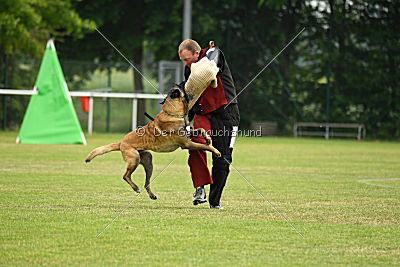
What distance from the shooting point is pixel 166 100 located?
7664 mm

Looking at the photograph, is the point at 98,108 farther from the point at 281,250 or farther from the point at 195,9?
the point at 281,250

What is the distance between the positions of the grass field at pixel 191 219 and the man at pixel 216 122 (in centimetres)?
38

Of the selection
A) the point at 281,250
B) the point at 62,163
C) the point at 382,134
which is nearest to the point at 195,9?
the point at 382,134

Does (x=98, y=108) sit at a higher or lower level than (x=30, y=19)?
lower

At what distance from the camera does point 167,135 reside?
25.6 feet

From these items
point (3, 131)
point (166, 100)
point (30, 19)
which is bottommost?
point (3, 131)

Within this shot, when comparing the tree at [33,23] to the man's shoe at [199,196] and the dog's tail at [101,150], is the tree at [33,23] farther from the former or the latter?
the man's shoe at [199,196]

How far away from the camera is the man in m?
8.00

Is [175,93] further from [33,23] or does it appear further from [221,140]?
[33,23]

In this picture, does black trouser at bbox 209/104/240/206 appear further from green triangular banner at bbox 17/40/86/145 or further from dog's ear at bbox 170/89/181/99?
green triangular banner at bbox 17/40/86/145

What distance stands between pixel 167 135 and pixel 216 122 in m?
0.67

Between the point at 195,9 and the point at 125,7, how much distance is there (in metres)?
3.18

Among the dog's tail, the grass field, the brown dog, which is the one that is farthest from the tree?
the brown dog

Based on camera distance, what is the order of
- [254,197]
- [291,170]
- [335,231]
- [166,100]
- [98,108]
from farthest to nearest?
[98,108], [291,170], [254,197], [166,100], [335,231]
